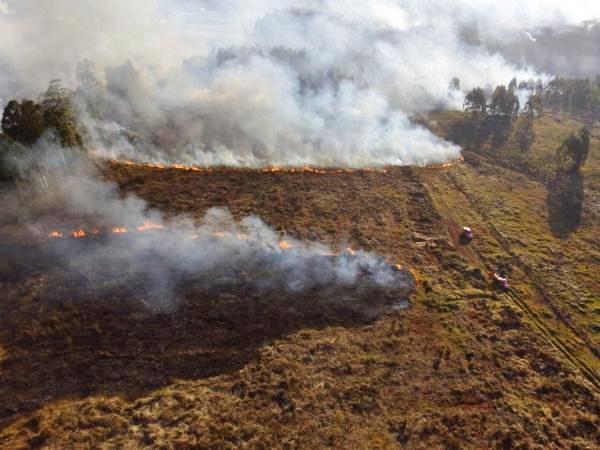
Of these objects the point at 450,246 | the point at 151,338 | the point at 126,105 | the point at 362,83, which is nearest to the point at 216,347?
the point at 151,338

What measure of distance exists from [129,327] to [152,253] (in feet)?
35.8

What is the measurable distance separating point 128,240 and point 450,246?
4176cm

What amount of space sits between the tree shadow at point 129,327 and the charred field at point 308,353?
0.14m

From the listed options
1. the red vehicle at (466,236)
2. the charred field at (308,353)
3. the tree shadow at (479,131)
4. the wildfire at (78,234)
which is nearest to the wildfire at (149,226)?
the charred field at (308,353)

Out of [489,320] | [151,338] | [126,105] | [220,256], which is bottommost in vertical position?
[489,320]

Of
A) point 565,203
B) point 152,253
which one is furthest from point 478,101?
point 152,253

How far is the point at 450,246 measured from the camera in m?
60.1

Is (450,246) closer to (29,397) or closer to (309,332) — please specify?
(309,332)

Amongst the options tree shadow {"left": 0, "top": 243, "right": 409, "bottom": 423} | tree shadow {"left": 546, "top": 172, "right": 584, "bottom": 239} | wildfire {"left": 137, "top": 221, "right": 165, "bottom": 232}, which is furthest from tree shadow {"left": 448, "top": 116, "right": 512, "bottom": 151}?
wildfire {"left": 137, "top": 221, "right": 165, "bottom": 232}

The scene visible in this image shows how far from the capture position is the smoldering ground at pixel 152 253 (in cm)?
4609

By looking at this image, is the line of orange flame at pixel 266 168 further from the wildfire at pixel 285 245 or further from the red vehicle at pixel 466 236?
the wildfire at pixel 285 245

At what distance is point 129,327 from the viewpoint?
134 feet

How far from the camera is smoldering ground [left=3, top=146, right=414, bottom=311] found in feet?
151

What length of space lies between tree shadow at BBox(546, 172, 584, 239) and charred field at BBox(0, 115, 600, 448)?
32.6 feet
